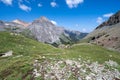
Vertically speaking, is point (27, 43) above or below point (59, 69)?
above

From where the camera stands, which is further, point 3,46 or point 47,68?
point 3,46

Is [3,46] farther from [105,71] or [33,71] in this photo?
[105,71]

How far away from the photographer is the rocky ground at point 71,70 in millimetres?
30861

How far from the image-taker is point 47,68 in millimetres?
33406

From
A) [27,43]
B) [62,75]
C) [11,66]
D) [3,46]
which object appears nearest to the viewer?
[62,75]

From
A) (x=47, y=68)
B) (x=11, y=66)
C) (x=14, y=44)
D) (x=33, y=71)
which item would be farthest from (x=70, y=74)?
(x=14, y=44)

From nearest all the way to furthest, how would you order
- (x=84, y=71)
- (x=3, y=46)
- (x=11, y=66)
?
(x=84, y=71), (x=11, y=66), (x=3, y=46)

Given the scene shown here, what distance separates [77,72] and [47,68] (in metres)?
5.73

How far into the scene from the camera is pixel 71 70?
1298 inches

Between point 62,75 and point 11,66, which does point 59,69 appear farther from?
point 11,66

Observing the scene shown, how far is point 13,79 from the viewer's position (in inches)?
1233

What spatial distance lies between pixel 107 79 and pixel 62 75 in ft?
27.5

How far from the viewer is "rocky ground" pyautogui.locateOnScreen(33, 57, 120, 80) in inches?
1215

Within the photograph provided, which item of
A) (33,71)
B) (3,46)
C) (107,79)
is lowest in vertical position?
(107,79)
